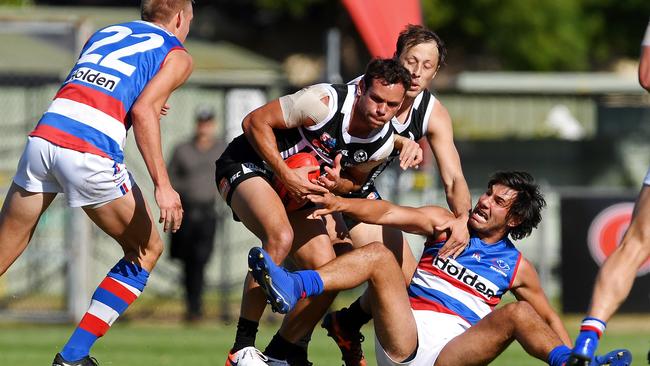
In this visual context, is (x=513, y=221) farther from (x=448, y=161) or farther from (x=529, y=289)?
(x=448, y=161)

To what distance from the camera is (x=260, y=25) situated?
33.3m

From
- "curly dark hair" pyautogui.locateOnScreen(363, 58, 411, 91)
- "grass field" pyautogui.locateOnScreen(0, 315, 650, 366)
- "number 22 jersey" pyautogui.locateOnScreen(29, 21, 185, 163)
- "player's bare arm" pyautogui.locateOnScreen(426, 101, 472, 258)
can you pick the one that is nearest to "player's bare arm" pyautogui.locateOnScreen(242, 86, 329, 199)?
"curly dark hair" pyautogui.locateOnScreen(363, 58, 411, 91)

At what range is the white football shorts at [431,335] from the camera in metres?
7.18

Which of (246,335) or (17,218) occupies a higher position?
(246,335)

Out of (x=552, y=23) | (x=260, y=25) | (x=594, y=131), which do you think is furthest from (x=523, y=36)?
(x=594, y=131)

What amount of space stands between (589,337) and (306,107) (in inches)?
82.6

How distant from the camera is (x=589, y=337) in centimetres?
629

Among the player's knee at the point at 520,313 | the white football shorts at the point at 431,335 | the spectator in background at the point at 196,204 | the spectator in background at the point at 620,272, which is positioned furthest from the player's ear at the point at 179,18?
the spectator in background at the point at 196,204

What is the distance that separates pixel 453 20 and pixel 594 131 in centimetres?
968

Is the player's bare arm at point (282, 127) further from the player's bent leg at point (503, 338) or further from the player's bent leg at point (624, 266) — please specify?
the player's bent leg at point (624, 266)

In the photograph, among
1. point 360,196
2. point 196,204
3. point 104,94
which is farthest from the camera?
point 196,204

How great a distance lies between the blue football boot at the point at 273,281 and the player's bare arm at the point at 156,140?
0.56 m

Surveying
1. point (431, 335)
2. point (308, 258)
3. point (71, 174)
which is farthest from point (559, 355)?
point (71, 174)

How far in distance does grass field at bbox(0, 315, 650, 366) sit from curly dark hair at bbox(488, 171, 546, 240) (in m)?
2.61
